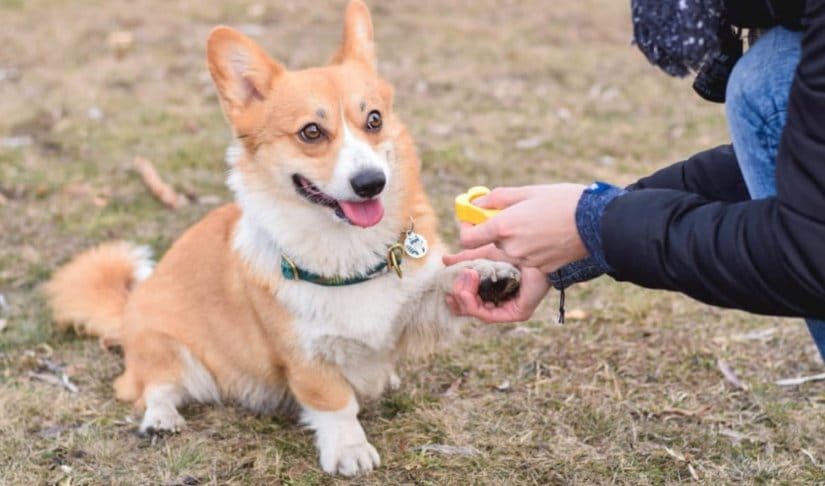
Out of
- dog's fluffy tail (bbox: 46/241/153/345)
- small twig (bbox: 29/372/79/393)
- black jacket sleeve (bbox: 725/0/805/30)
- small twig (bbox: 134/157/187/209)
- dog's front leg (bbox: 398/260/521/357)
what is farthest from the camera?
small twig (bbox: 134/157/187/209)

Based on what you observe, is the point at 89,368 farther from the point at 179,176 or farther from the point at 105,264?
the point at 179,176

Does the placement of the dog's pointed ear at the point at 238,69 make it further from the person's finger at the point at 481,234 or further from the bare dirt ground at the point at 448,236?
the person's finger at the point at 481,234

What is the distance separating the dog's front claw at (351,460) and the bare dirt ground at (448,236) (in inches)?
1.6

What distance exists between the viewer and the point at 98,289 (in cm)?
334

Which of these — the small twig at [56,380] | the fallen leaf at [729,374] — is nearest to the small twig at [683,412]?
the fallen leaf at [729,374]

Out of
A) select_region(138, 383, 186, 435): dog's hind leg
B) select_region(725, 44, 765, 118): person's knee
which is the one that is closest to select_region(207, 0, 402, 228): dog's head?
select_region(138, 383, 186, 435): dog's hind leg

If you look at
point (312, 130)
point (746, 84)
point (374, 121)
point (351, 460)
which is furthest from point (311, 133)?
point (746, 84)

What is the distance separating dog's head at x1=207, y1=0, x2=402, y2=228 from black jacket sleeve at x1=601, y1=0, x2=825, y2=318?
37.5 inches

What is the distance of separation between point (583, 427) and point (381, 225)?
81 centimetres

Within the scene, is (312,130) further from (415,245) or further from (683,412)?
(683,412)

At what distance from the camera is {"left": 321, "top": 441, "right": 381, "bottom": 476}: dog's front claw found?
245 cm

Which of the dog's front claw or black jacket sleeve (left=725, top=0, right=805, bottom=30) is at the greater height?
black jacket sleeve (left=725, top=0, right=805, bottom=30)

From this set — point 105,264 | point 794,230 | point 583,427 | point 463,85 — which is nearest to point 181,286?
point 105,264

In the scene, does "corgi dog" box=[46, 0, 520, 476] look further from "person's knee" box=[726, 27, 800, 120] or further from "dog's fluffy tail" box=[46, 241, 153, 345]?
"person's knee" box=[726, 27, 800, 120]
